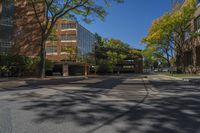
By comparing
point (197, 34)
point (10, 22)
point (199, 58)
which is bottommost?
point (199, 58)

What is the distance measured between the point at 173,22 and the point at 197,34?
4.52 metres

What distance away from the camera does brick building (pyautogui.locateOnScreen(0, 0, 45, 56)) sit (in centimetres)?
5084

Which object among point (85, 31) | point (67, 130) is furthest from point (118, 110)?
point (85, 31)

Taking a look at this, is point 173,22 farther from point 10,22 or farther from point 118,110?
point 118,110

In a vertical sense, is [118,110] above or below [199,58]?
below

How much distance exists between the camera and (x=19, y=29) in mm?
52312

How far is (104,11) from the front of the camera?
37125mm

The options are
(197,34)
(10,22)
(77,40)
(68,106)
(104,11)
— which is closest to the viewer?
(68,106)

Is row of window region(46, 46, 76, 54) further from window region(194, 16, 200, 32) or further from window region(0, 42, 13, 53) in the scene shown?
window region(194, 16, 200, 32)

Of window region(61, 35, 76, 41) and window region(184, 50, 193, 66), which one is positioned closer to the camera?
window region(184, 50, 193, 66)

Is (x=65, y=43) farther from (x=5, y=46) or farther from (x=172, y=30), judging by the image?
(x=172, y=30)

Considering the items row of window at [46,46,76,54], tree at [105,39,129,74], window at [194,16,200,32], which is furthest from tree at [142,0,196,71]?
row of window at [46,46,76,54]

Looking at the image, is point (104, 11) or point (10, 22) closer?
point (104, 11)

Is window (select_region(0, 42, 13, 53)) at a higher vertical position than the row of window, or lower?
lower
